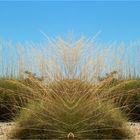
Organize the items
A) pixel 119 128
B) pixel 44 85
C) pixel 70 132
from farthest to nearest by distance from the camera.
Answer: pixel 44 85 → pixel 119 128 → pixel 70 132

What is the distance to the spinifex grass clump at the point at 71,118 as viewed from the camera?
637 cm

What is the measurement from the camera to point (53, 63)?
7.56m

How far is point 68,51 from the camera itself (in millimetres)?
7441

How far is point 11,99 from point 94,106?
144 inches

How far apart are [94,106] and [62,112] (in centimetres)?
54

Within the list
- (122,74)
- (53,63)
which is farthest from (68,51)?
(122,74)

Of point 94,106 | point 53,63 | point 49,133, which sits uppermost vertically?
point 53,63

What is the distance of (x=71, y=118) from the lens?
251 inches

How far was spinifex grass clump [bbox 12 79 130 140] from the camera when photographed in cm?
637

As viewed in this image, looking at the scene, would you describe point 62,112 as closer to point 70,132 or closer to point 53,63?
point 70,132

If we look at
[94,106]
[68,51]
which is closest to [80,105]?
[94,106]

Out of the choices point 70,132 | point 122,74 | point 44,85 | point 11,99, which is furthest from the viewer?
point 122,74

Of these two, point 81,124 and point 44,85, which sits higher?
point 44,85

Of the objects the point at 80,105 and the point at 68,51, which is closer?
the point at 80,105
